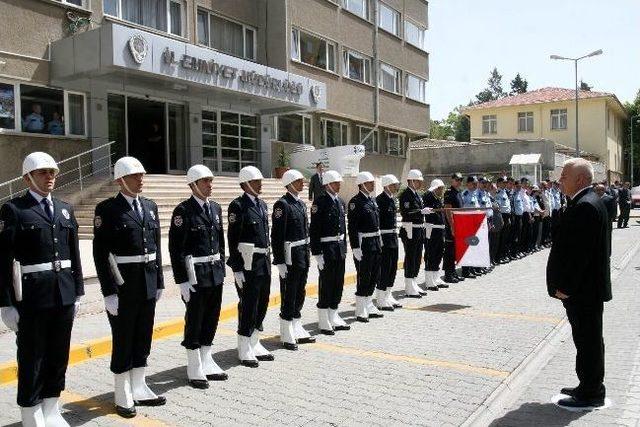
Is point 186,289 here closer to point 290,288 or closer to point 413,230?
point 290,288

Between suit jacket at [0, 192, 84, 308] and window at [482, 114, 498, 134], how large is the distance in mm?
57023

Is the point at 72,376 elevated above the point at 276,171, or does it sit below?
below

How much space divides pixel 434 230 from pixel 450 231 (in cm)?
86

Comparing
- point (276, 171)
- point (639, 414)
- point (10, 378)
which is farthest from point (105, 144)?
point (639, 414)

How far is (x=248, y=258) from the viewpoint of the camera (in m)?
6.48

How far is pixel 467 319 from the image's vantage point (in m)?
8.80

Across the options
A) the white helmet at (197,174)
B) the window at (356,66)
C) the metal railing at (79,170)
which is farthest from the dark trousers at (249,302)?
the window at (356,66)

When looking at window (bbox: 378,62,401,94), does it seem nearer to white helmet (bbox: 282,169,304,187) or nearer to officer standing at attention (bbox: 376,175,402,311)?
officer standing at attention (bbox: 376,175,402,311)

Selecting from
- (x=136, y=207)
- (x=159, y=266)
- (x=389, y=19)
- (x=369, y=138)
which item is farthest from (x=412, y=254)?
(x=389, y=19)

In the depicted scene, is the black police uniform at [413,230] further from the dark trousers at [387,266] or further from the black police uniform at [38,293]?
the black police uniform at [38,293]

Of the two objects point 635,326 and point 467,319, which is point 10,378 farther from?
point 635,326

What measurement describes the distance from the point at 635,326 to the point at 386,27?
2503 centimetres

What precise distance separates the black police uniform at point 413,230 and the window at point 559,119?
159 feet

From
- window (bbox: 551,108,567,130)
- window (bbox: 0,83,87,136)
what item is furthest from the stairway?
window (bbox: 551,108,567,130)
